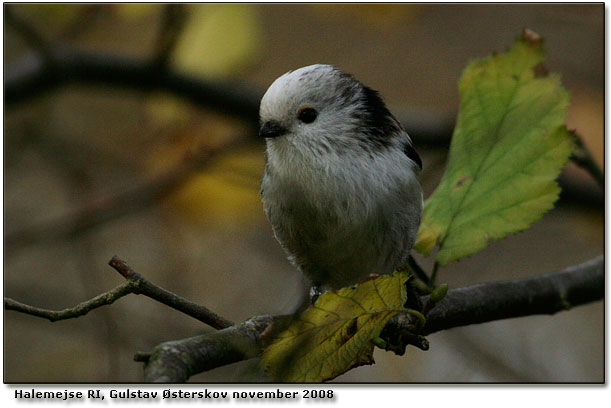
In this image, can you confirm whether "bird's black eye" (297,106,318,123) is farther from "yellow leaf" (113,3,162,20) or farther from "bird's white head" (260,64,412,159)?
"yellow leaf" (113,3,162,20)

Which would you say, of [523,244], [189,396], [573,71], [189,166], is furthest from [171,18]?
[523,244]

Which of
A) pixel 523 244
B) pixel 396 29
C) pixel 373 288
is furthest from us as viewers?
pixel 523 244

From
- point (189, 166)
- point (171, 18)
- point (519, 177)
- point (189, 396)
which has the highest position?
point (171, 18)

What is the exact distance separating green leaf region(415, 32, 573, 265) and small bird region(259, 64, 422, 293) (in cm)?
5

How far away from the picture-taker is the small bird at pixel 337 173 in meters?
0.62

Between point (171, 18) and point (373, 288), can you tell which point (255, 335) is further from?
point (171, 18)

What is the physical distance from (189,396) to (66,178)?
81 centimetres

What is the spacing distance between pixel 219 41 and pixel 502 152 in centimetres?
61

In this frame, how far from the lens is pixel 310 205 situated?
2.13ft

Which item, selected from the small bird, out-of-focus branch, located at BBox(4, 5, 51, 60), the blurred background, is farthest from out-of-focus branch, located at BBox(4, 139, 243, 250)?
the small bird

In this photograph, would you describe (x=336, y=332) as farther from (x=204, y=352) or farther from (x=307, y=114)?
(x=307, y=114)

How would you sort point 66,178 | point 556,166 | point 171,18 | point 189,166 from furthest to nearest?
point 66,178, point 189,166, point 171,18, point 556,166

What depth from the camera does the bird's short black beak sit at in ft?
2.02

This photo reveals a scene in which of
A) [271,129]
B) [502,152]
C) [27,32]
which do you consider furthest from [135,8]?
[502,152]
